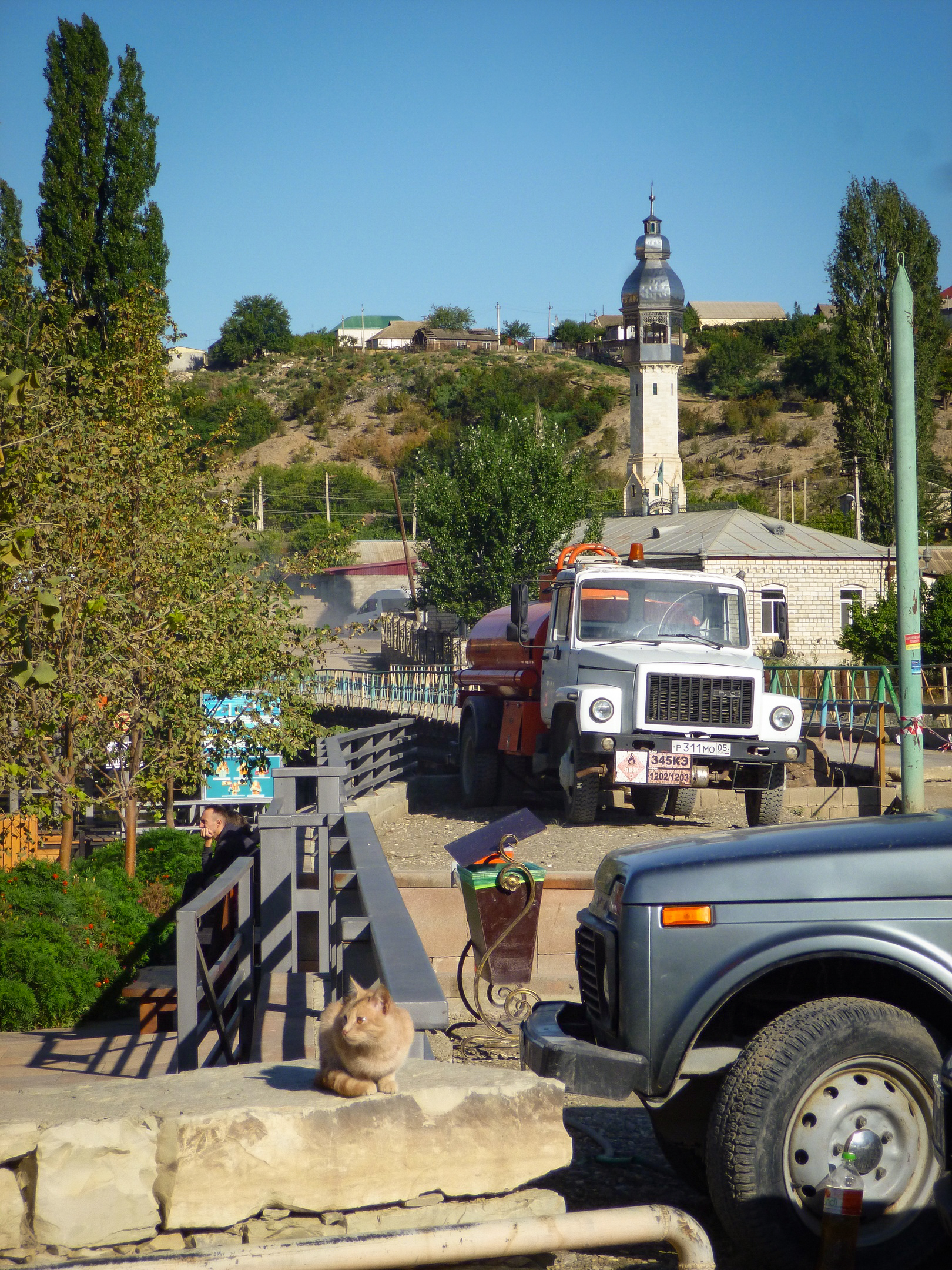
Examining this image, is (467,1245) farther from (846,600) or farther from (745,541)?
(846,600)

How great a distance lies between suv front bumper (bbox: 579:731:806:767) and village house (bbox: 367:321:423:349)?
153 metres

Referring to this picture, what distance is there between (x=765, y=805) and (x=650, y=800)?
2.12 m

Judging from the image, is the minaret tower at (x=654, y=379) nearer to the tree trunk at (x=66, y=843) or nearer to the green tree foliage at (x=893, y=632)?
the green tree foliage at (x=893, y=632)

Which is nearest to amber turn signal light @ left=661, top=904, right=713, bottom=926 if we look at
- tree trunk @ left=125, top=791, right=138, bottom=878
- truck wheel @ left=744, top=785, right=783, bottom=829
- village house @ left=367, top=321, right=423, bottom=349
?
tree trunk @ left=125, top=791, right=138, bottom=878

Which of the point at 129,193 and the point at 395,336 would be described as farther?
the point at 395,336

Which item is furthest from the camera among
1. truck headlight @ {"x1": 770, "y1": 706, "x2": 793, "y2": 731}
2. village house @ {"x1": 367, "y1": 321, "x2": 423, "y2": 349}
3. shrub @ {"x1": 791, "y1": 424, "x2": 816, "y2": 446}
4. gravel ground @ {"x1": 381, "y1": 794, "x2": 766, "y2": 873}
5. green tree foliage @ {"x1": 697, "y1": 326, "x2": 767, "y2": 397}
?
village house @ {"x1": 367, "y1": 321, "x2": 423, "y2": 349}

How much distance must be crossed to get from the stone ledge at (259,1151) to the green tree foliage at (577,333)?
504 ft

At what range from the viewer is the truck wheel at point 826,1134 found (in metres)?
3.45

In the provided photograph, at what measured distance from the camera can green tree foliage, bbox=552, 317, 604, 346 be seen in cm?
15275

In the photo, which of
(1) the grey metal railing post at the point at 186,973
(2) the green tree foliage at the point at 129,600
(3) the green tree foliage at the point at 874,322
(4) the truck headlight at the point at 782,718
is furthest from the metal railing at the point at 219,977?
(3) the green tree foliage at the point at 874,322

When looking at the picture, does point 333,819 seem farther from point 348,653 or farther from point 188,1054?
point 348,653

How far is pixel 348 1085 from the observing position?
2.93 meters

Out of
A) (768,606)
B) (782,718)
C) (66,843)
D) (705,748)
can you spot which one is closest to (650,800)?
(705,748)

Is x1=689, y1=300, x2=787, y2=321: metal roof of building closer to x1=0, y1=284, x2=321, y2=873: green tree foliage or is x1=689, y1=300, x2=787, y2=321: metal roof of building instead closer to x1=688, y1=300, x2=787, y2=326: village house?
x1=688, y1=300, x2=787, y2=326: village house
